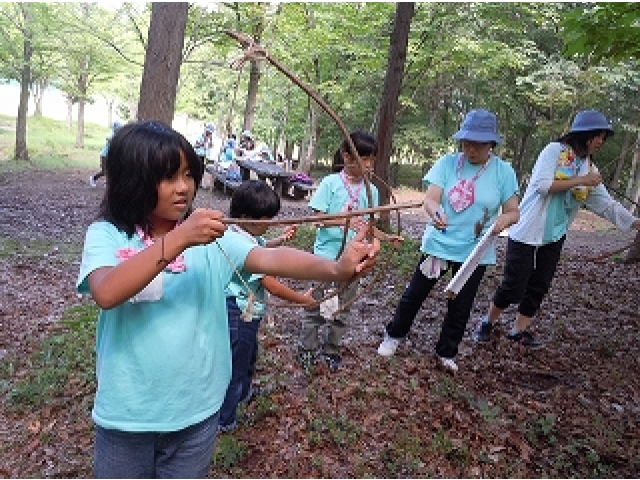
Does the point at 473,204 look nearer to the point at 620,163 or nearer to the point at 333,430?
the point at 333,430

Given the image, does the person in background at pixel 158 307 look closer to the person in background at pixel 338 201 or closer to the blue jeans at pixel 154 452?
the blue jeans at pixel 154 452

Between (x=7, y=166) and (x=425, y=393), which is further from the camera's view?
(x=7, y=166)

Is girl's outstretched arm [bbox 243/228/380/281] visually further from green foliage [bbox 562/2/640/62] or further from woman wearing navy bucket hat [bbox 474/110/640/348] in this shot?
green foliage [bbox 562/2/640/62]

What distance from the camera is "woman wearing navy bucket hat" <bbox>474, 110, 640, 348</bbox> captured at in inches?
170

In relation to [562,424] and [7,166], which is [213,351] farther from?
[7,166]

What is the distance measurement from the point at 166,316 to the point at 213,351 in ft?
0.79

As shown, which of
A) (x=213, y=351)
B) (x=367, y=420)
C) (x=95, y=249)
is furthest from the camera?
(x=367, y=420)

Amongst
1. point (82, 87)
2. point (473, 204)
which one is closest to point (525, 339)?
point (473, 204)

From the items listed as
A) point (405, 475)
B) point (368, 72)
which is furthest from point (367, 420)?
point (368, 72)

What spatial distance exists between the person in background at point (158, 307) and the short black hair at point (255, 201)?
1.35 meters

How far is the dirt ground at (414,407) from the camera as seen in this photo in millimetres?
3391

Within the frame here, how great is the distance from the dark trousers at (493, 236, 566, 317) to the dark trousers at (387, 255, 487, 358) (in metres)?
0.61

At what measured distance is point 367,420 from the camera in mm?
3771

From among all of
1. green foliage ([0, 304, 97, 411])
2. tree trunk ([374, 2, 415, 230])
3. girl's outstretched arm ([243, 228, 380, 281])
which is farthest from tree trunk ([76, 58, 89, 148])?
girl's outstretched arm ([243, 228, 380, 281])
